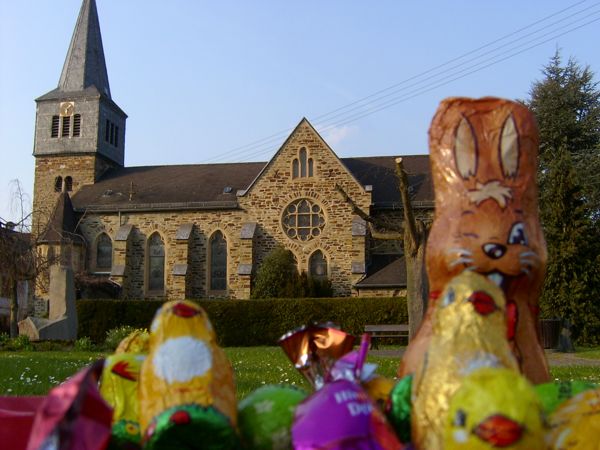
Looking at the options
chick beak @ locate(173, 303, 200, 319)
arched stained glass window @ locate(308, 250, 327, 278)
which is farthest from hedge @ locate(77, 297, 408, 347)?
chick beak @ locate(173, 303, 200, 319)

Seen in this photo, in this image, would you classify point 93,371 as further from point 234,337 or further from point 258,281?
point 258,281

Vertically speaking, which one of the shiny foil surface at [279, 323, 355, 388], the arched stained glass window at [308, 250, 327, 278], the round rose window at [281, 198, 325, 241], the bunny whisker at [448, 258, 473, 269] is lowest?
the shiny foil surface at [279, 323, 355, 388]

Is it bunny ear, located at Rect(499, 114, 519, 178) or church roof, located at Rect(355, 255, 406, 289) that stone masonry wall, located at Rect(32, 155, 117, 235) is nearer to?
church roof, located at Rect(355, 255, 406, 289)

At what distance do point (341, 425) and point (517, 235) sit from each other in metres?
1.22

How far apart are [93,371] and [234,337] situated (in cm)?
2613

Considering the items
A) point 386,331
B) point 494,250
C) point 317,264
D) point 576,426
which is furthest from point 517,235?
point 317,264

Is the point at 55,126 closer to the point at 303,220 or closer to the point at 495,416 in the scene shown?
the point at 303,220

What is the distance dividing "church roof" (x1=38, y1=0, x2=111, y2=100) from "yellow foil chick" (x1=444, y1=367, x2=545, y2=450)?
43462mm

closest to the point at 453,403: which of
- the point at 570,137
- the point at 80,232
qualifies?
the point at 570,137

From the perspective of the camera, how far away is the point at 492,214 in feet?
8.36

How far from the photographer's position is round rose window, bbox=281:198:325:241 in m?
32.7

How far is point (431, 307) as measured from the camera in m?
2.66

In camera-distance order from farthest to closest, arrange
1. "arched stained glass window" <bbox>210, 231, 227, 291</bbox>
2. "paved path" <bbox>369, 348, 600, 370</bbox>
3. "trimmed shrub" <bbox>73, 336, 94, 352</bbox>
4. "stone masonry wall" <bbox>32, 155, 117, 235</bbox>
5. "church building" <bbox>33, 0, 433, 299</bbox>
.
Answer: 1. "stone masonry wall" <bbox>32, 155, 117, 235</bbox>
2. "arched stained glass window" <bbox>210, 231, 227, 291</bbox>
3. "church building" <bbox>33, 0, 433, 299</bbox>
4. "trimmed shrub" <bbox>73, 336, 94, 352</bbox>
5. "paved path" <bbox>369, 348, 600, 370</bbox>

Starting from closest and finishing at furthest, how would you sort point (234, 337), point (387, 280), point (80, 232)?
point (234, 337) → point (387, 280) → point (80, 232)
